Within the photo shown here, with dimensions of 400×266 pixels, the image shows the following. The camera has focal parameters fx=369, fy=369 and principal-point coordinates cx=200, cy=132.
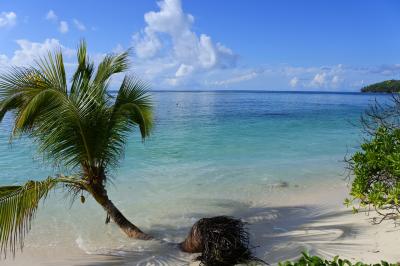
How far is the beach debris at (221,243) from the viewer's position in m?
5.21

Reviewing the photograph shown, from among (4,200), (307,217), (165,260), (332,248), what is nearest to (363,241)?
(332,248)

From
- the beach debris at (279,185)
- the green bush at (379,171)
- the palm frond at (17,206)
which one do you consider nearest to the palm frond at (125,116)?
the palm frond at (17,206)

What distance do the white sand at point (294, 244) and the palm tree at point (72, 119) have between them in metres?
0.65

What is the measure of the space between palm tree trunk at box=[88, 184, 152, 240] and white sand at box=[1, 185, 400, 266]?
0.32m

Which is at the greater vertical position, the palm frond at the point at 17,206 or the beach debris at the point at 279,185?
the palm frond at the point at 17,206

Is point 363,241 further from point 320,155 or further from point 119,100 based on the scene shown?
point 320,155

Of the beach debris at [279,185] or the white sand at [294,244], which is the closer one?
the white sand at [294,244]

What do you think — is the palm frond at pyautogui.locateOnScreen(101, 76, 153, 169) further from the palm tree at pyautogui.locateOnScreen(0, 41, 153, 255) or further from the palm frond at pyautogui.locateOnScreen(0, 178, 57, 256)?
the palm frond at pyautogui.locateOnScreen(0, 178, 57, 256)

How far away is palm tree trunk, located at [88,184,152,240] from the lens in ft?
20.1

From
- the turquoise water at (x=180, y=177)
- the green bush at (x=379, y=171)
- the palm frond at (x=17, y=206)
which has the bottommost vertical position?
the turquoise water at (x=180, y=177)

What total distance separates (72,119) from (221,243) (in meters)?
2.80

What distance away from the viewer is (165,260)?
227 inches

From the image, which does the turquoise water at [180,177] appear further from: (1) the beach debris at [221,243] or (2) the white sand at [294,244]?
(1) the beach debris at [221,243]

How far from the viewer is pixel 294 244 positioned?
18.9 feet
